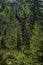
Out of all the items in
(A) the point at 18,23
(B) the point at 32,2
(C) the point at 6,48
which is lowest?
(C) the point at 6,48

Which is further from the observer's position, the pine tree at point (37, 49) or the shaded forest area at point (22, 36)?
the shaded forest area at point (22, 36)

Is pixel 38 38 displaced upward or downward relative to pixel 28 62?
upward

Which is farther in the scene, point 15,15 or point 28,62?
point 15,15

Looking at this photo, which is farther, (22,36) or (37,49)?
(22,36)

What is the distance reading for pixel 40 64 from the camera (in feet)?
74.3

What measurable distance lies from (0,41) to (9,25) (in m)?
6.93

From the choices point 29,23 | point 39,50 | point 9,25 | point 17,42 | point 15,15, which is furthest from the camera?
point 15,15

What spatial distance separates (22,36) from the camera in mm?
35094

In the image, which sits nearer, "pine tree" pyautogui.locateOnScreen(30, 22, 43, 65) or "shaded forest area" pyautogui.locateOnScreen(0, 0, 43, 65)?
"pine tree" pyautogui.locateOnScreen(30, 22, 43, 65)

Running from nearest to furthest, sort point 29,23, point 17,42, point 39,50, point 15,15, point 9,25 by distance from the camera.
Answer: point 39,50
point 17,42
point 29,23
point 9,25
point 15,15

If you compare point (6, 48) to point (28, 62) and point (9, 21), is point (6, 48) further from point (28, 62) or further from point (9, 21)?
point (28, 62)

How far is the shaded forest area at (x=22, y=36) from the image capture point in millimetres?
22906

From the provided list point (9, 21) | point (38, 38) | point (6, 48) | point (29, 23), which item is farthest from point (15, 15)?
point (38, 38)

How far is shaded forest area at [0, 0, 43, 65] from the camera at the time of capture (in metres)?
22.9
